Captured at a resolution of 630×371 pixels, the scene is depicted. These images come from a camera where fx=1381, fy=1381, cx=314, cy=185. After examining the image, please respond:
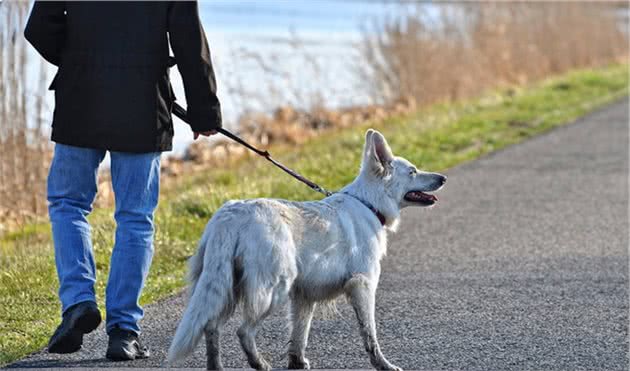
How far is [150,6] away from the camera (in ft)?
21.9

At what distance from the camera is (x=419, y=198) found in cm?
707

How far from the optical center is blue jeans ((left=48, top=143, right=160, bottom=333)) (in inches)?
266

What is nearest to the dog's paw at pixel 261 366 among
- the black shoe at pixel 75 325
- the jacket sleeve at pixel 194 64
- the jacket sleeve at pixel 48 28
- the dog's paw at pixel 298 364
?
the dog's paw at pixel 298 364

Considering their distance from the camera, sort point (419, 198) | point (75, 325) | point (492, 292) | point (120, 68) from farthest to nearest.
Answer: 1. point (492, 292)
2. point (419, 198)
3. point (120, 68)
4. point (75, 325)

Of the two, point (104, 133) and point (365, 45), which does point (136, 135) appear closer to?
point (104, 133)

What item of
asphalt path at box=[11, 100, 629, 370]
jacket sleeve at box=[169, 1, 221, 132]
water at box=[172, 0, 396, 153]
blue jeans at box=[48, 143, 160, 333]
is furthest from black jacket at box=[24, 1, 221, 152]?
water at box=[172, 0, 396, 153]

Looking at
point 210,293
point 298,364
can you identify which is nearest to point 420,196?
point 298,364

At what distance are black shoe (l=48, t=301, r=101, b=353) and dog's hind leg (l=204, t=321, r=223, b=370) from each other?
722 millimetres

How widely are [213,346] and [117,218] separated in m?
1.01

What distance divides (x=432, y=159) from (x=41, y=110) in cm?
448

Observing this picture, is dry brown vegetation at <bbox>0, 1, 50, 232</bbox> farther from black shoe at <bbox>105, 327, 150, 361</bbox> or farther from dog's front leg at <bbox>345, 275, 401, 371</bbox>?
dog's front leg at <bbox>345, 275, 401, 371</bbox>

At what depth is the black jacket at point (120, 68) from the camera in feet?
21.9

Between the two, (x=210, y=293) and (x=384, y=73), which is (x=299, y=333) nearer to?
(x=210, y=293)

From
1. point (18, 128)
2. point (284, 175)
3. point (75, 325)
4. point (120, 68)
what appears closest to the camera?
point (75, 325)
